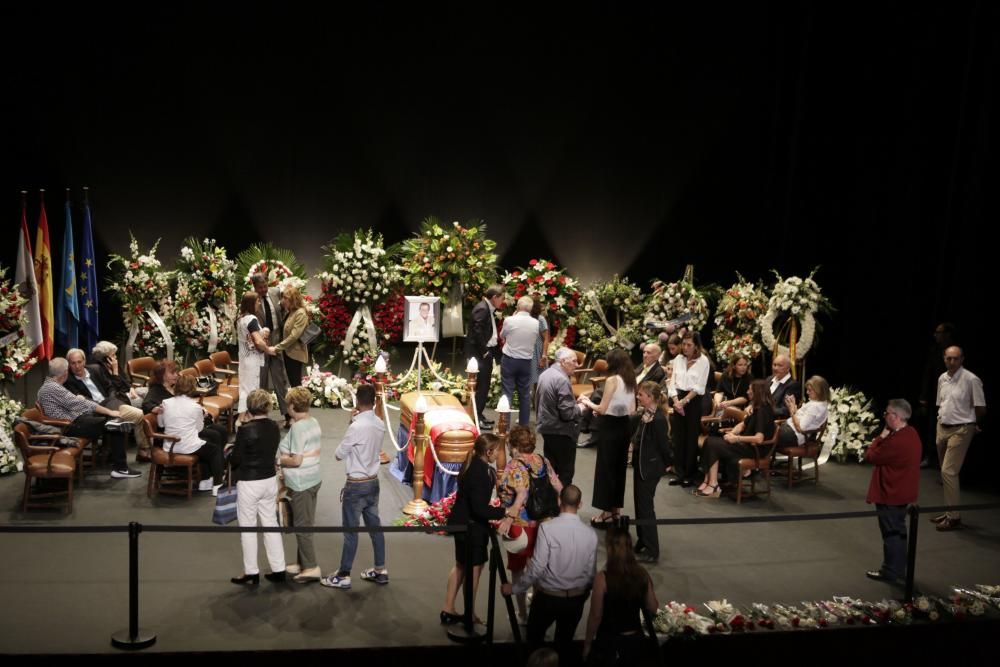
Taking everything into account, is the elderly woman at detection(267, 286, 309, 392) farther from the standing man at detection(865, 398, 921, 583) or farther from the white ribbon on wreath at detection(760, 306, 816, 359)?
the standing man at detection(865, 398, 921, 583)

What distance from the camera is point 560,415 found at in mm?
7211

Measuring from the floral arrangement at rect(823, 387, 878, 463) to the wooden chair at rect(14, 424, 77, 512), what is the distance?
23.5 ft

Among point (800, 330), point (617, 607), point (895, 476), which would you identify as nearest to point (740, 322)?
point (800, 330)

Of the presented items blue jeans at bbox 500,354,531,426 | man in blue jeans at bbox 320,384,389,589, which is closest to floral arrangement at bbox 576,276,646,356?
blue jeans at bbox 500,354,531,426

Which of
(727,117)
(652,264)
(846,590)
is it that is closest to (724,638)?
(846,590)

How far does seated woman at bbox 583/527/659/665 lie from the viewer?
471 centimetres

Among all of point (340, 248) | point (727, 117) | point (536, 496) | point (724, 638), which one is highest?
point (727, 117)

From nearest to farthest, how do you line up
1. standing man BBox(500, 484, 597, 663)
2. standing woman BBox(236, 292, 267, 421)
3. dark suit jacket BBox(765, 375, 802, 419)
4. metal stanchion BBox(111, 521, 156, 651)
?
1. standing man BBox(500, 484, 597, 663)
2. metal stanchion BBox(111, 521, 156, 651)
3. dark suit jacket BBox(765, 375, 802, 419)
4. standing woman BBox(236, 292, 267, 421)

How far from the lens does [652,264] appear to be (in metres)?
14.2

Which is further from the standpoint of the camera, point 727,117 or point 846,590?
point 727,117

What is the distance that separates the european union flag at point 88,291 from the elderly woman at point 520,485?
6793 mm

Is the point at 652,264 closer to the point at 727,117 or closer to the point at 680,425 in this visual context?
the point at 727,117

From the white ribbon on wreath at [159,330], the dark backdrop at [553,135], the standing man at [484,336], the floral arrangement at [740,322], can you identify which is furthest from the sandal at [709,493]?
the white ribbon on wreath at [159,330]

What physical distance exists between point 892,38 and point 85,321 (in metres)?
9.82
